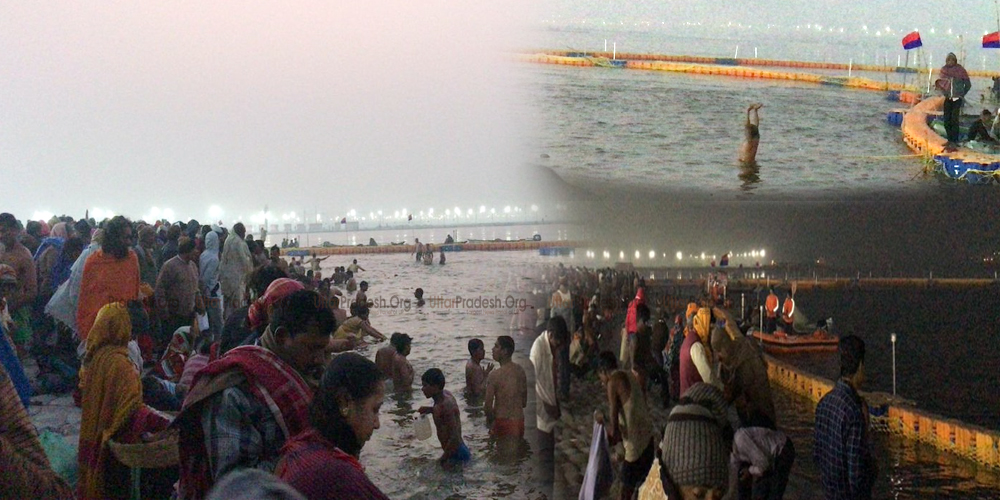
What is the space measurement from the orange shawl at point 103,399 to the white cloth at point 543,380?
5.43ft

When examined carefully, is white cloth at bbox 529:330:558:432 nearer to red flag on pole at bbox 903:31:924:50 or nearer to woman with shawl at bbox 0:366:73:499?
woman with shawl at bbox 0:366:73:499

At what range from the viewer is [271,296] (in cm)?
212

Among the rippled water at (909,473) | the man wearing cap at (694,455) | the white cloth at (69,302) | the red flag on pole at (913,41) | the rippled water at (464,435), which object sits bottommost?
the rippled water at (909,473)

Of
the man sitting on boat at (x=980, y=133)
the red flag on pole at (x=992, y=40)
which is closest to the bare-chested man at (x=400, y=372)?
the man sitting on boat at (x=980, y=133)

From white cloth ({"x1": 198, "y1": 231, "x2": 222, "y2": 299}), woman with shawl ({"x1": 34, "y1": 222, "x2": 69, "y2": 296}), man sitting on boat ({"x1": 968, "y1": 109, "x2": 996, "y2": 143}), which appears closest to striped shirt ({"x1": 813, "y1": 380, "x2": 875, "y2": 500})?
white cloth ({"x1": 198, "y1": 231, "x2": 222, "y2": 299})

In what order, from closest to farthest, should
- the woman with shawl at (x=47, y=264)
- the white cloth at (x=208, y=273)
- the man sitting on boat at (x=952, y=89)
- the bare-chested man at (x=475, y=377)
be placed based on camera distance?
1. the woman with shawl at (x=47, y=264)
2. the bare-chested man at (x=475, y=377)
3. the white cloth at (x=208, y=273)
4. the man sitting on boat at (x=952, y=89)

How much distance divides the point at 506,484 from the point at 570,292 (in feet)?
3.68

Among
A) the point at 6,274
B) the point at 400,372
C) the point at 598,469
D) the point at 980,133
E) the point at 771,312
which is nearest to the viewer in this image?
the point at 598,469

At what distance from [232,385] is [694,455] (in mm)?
1347

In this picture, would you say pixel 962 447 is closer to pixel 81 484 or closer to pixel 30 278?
pixel 81 484

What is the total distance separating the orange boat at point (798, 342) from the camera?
14.9m

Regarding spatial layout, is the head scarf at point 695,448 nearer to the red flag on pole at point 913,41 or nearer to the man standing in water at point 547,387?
the man standing in water at point 547,387

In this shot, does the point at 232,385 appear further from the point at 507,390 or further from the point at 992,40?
the point at 992,40

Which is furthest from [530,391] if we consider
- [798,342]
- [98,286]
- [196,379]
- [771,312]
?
[771,312]
